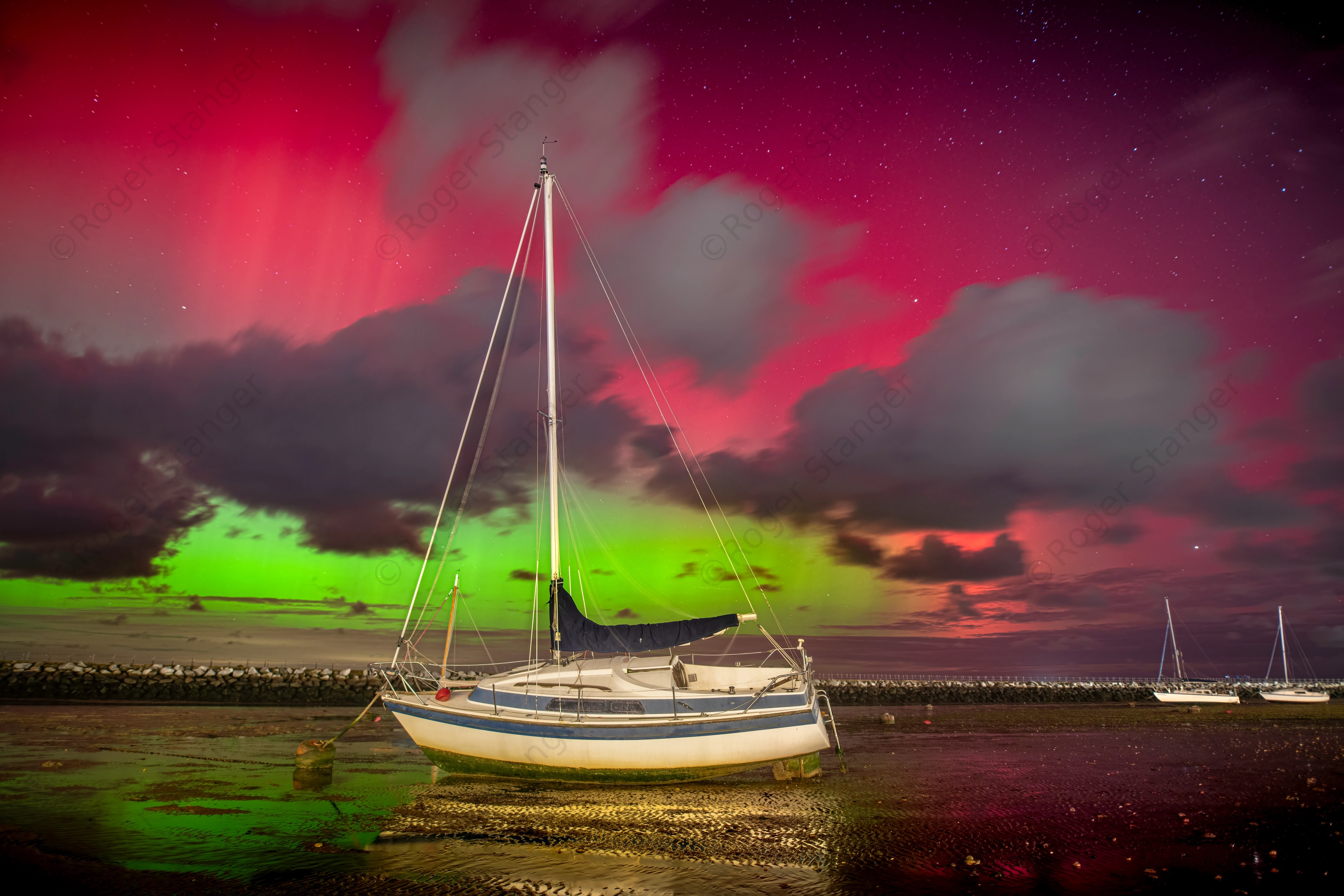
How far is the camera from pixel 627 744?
1728 centimetres

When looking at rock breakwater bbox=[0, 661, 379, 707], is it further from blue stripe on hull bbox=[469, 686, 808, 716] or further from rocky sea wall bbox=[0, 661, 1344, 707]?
blue stripe on hull bbox=[469, 686, 808, 716]

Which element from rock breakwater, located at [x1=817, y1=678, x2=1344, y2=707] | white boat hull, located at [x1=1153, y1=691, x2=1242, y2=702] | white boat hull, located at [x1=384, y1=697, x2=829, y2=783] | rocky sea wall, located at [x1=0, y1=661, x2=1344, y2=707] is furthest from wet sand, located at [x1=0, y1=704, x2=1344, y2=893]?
white boat hull, located at [x1=1153, y1=691, x2=1242, y2=702]

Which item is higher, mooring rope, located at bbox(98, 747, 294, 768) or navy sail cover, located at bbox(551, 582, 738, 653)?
navy sail cover, located at bbox(551, 582, 738, 653)

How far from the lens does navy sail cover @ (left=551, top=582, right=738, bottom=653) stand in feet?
61.4

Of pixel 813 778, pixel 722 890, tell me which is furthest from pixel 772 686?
pixel 722 890

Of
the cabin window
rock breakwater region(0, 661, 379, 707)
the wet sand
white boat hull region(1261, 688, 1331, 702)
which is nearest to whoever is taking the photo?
the wet sand

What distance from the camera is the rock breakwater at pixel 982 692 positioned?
233ft

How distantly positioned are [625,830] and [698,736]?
13.5 ft

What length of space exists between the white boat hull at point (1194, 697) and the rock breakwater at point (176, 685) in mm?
80787

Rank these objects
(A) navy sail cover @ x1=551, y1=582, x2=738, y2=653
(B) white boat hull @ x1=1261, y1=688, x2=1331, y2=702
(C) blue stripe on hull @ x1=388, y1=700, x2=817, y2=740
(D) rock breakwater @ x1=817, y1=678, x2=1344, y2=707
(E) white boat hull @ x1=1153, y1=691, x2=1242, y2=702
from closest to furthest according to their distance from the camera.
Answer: (C) blue stripe on hull @ x1=388, y1=700, x2=817, y2=740
(A) navy sail cover @ x1=551, y1=582, x2=738, y2=653
(D) rock breakwater @ x1=817, y1=678, x2=1344, y2=707
(E) white boat hull @ x1=1153, y1=691, x2=1242, y2=702
(B) white boat hull @ x1=1261, y1=688, x2=1331, y2=702

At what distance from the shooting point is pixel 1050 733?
3731 centimetres

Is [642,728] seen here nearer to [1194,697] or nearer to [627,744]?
[627,744]

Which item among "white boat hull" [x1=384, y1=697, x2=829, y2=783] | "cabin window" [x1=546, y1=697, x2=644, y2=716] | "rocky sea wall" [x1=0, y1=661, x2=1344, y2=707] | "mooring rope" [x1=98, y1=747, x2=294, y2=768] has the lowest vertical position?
"rocky sea wall" [x1=0, y1=661, x2=1344, y2=707]

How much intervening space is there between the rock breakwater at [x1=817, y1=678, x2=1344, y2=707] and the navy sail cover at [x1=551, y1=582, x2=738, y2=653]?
4718 cm
